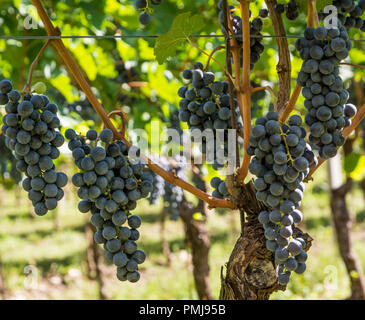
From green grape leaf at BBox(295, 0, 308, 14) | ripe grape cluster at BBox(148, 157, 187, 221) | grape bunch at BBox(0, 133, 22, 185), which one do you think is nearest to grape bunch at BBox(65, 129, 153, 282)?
green grape leaf at BBox(295, 0, 308, 14)

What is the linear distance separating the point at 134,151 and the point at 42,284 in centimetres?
599

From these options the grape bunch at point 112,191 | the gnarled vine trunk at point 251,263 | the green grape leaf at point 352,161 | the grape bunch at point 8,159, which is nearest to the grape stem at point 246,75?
the gnarled vine trunk at point 251,263

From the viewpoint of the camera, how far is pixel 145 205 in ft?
35.8

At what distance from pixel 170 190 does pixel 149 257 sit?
16.1 ft

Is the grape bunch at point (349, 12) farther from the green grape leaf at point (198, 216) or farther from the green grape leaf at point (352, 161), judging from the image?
the green grape leaf at point (198, 216)

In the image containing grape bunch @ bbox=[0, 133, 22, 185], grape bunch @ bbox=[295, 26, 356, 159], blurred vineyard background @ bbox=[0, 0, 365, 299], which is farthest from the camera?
blurred vineyard background @ bbox=[0, 0, 365, 299]

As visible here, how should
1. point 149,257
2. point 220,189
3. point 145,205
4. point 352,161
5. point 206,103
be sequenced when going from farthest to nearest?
1. point 145,205
2. point 149,257
3. point 352,161
4. point 220,189
5. point 206,103

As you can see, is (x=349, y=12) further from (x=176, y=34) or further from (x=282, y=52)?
(x=176, y=34)

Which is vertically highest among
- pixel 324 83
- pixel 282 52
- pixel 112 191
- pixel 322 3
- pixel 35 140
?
pixel 322 3

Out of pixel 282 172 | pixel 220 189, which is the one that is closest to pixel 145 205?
pixel 220 189

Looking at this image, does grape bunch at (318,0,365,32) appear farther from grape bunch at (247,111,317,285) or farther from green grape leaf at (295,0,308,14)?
grape bunch at (247,111,317,285)

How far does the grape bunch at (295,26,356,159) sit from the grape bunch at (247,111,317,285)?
0.16 feet

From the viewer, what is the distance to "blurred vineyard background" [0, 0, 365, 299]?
2.63 metres

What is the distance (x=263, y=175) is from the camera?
1113 mm
